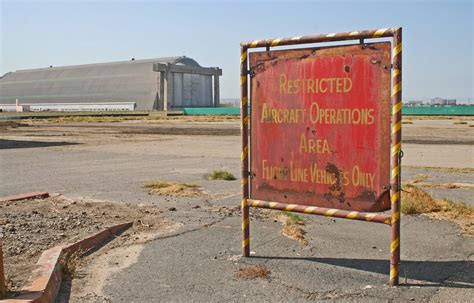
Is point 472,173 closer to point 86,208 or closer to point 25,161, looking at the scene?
point 86,208

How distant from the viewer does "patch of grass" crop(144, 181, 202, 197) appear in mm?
10623

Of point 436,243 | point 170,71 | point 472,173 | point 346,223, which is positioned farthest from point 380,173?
point 170,71

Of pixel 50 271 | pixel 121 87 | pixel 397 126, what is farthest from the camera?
pixel 121 87

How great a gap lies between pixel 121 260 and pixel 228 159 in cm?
1252

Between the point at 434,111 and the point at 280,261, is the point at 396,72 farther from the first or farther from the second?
the point at 434,111

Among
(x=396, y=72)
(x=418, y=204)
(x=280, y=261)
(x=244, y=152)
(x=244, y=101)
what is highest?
(x=396, y=72)

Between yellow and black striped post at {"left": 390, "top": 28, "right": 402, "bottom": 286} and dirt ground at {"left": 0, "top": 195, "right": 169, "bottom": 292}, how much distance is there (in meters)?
3.34

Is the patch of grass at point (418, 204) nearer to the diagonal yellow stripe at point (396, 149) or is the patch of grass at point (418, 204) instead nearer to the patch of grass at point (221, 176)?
the diagonal yellow stripe at point (396, 149)

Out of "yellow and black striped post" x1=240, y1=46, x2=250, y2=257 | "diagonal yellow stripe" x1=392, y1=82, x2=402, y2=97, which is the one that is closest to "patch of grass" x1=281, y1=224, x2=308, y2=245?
"yellow and black striped post" x1=240, y1=46, x2=250, y2=257

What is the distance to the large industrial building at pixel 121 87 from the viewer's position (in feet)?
373

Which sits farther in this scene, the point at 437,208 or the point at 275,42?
the point at 437,208

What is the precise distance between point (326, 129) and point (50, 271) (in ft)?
10.0

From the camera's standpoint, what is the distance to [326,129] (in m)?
5.80

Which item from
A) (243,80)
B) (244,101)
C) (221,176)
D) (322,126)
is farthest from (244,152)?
(221,176)
